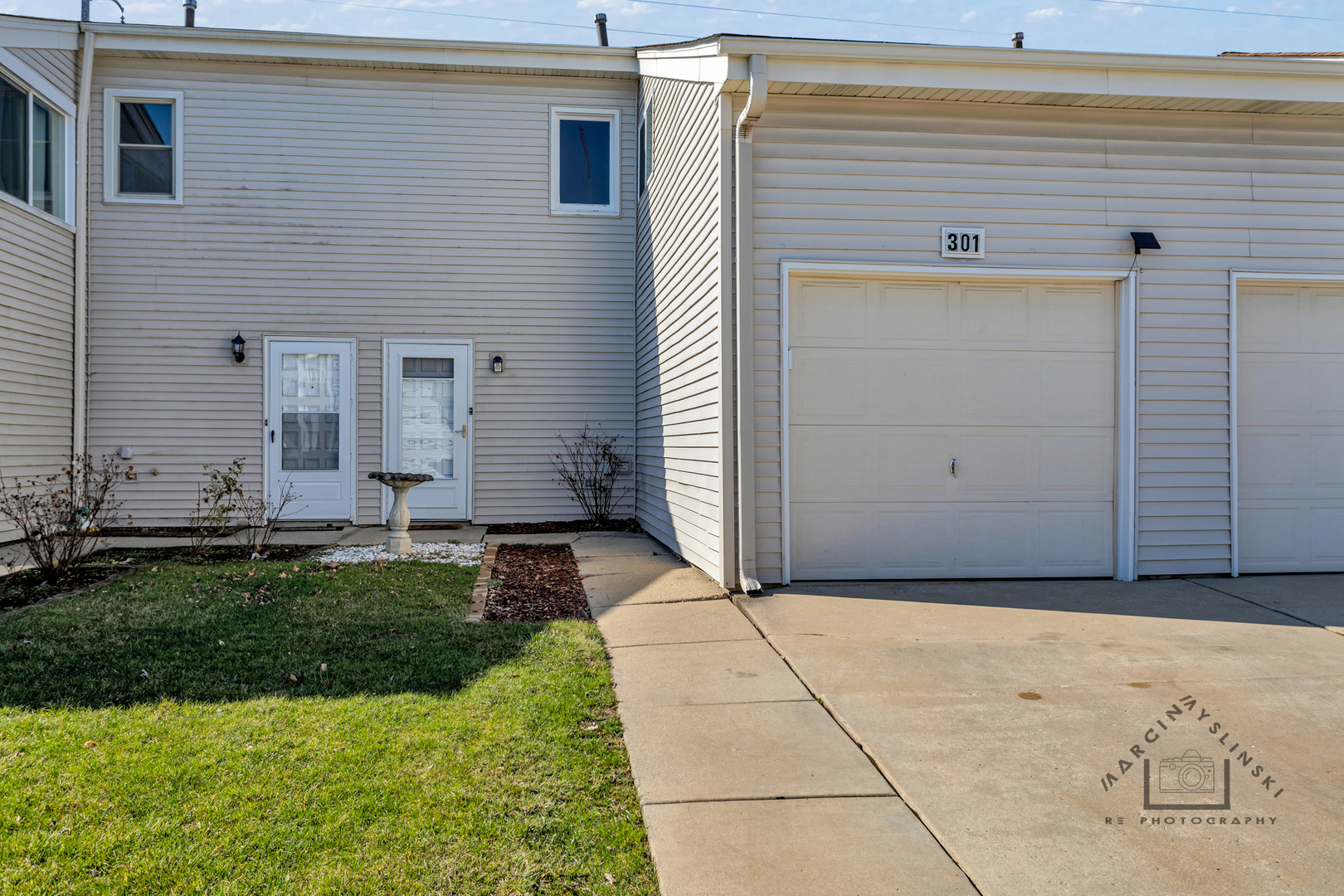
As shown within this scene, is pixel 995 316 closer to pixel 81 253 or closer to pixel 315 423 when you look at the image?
pixel 315 423

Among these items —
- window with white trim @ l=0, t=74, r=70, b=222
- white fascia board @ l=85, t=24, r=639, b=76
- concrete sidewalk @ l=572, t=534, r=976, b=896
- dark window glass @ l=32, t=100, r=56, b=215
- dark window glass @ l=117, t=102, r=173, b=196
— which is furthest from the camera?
dark window glass @ l=117, t=102, r=173, b=196

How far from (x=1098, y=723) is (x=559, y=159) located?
803 centimetres

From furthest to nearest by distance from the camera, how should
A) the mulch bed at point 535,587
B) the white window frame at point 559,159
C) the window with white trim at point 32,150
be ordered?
the white window frame at point 559,159 → the window with white trim at point 32,150 → the mulch bed at point 535,587

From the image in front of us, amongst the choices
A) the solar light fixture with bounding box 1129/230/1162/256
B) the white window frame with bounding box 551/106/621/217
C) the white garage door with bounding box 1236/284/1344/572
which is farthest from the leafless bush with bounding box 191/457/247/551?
the white garage door with bounding box 1236/284/1344/572

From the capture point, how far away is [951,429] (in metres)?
5.82

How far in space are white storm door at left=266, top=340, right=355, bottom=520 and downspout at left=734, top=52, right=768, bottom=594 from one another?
528 cm

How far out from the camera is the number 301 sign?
18.7 ft

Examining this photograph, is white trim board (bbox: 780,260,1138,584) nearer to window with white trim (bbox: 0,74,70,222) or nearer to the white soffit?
the white soffit

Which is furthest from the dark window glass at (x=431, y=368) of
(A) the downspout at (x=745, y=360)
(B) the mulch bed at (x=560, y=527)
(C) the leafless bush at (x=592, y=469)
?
(A) the downspout at (x=745, y=360)

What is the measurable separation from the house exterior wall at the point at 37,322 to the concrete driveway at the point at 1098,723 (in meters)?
6.78

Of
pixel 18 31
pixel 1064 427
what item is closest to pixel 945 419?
pixel 1064 427

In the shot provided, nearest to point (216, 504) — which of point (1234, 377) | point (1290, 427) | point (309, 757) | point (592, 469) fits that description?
point (592, 469)

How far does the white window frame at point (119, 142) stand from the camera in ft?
29.1

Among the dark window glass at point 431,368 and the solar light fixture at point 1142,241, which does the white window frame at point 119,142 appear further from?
the solar light fixture at point 1142,241
